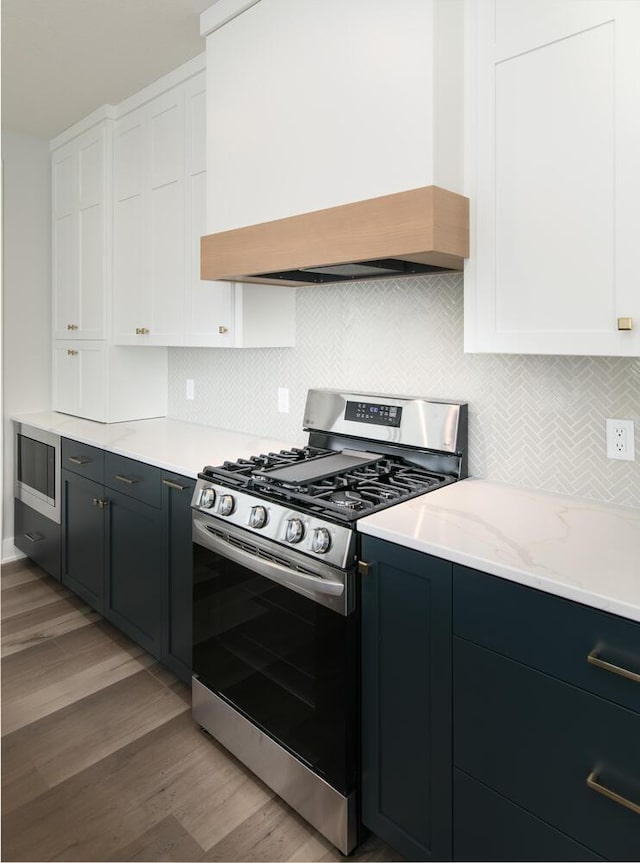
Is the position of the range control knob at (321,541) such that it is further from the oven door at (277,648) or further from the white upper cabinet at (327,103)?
the white upper cabinet at (327,103)

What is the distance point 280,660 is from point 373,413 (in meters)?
0.93

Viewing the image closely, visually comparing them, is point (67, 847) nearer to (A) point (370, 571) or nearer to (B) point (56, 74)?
(A) point (370, 571)

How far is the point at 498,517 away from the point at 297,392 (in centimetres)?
127

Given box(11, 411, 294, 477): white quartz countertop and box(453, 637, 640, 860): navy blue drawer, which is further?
box(11, 411, 294, 477): white quartz countertop

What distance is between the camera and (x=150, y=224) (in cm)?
305

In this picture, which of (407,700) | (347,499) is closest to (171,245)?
(347,499)

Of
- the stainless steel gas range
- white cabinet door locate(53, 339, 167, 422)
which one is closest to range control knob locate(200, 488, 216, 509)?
the stainless steel gas range

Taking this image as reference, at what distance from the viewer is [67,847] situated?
70.9 inches

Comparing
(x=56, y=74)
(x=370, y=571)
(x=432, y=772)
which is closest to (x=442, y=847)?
(x=432, y=772)

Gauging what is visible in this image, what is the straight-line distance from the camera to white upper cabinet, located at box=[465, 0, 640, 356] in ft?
4.80

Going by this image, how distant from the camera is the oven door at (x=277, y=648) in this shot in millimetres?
1718

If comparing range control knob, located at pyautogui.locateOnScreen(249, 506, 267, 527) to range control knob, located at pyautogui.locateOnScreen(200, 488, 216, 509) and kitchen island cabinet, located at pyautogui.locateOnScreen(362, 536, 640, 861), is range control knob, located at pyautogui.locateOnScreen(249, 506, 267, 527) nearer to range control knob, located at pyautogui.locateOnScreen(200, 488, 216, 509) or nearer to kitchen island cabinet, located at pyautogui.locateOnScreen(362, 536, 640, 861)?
range control knob, located at pyautogui.locateOnScreen(200, 488, 216, 509)

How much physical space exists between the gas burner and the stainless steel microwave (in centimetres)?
198

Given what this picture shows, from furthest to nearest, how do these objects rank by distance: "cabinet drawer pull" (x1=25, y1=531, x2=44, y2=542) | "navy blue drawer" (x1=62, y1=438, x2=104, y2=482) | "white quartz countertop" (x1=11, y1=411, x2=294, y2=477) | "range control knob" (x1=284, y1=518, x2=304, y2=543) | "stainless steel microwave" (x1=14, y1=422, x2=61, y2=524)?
"cabinet drawer pull" (x1=25, y1=531, x2=44, y2=542) → "stainless steel microwave" (x1=14, y1=422, x2=61, y2=524) → "navy blue drawer" (x1=62, y1=438, x2=104, y2=482) → "white quartz countertop" (x1=11, y1=411, x2=294, y2=477) → "range control knob" (x1=284, y1=518, x2=304, y2=543)
